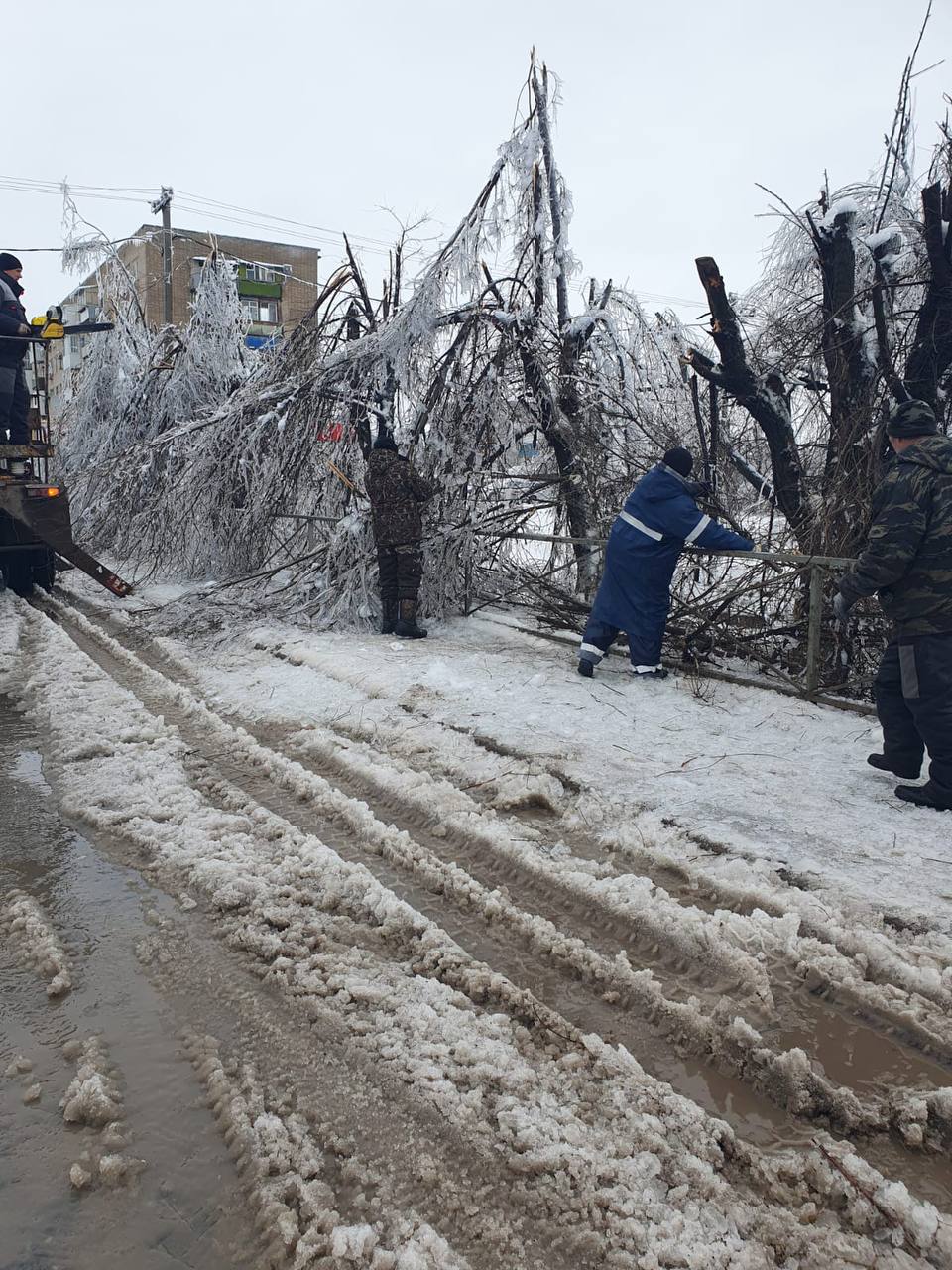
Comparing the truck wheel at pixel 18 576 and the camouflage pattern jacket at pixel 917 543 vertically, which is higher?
the camouflage pattern jacket at pixel 917 543

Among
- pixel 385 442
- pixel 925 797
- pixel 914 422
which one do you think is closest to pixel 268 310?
pixel 385 442

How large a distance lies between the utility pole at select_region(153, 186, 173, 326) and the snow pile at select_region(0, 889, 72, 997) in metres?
17.1

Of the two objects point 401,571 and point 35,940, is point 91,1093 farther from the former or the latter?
point 401,571

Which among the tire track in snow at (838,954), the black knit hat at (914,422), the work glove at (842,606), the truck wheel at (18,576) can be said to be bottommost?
the truck wheel at (18,576)

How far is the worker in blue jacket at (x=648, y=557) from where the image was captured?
5594 millimetres

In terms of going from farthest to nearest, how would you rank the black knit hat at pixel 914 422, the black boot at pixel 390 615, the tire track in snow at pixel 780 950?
the black boot at pixel 390 615, the black knit hat at pixel 914 422, the tire track in snow at pixel 780 950

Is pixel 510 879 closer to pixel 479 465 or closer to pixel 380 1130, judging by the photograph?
pixel 380 1130

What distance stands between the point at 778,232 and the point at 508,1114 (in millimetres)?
6955

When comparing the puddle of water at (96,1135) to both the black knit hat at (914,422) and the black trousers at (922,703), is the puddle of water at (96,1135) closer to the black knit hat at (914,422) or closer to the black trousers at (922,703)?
the black trousers at (922,703)

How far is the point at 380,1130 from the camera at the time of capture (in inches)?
74.5

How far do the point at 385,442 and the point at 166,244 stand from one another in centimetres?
1609

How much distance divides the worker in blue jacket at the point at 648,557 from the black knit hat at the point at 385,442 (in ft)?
8.46

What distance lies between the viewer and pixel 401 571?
7.62 meters

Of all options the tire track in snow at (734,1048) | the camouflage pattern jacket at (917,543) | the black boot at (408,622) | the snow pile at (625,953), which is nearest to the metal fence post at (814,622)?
the camouflage pattern jacket at (917,543)
